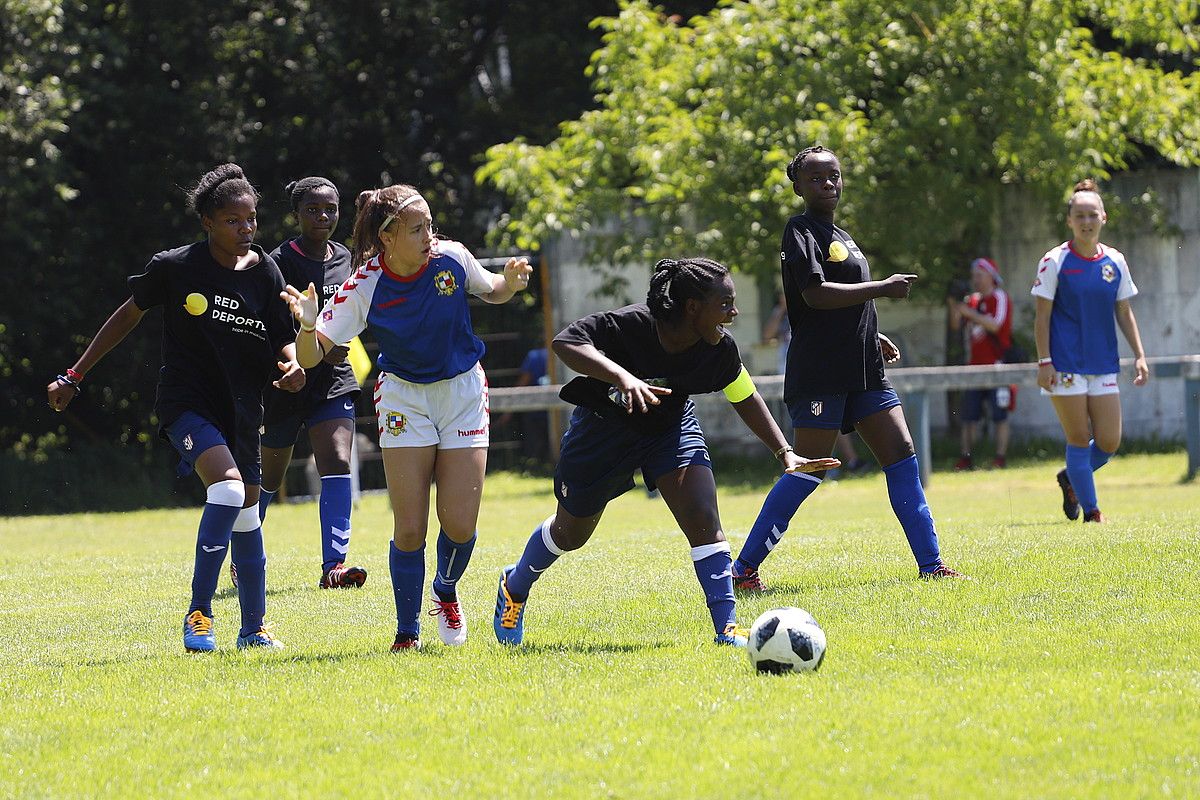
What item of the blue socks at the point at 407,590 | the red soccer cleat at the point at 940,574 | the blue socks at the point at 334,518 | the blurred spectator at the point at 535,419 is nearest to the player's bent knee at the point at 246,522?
the blue socks at the point at 407,590

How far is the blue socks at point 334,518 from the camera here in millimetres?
9094

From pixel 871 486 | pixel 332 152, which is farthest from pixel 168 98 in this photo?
pixel 871 486

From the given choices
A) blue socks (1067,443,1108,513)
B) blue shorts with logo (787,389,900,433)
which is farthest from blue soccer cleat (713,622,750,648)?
blue socks (1067,443,1108,513)

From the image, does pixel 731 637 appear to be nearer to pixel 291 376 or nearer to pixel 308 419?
pixel 291 376

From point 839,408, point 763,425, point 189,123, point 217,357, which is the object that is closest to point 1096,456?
point 839,408

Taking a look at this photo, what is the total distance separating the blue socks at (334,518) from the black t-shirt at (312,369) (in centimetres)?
47

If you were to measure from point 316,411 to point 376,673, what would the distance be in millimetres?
3575

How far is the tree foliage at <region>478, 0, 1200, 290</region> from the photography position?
667 inches

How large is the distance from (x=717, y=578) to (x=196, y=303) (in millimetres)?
2576

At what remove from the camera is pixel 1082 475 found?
1016cm

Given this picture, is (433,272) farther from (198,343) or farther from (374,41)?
(374,41)

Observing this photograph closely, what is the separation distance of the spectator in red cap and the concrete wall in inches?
49.0

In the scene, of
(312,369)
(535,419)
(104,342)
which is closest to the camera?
(104,342)

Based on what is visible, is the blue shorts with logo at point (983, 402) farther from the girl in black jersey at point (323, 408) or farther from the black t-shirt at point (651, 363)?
the black t-shirt at point (651, 363)
